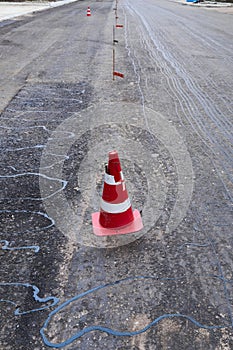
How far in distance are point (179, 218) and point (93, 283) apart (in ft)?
3.80

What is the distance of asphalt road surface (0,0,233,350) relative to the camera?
2398mm

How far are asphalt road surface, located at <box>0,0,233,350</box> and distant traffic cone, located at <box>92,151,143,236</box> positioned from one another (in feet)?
0.31

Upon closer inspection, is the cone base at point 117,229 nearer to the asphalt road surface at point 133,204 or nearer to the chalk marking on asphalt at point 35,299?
the asphalt road surface at point 133,204

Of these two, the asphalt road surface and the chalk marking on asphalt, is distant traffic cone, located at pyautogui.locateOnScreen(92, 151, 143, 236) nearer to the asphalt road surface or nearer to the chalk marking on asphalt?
the asphalt road surface

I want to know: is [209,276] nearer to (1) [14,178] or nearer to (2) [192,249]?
(2) [192,249]

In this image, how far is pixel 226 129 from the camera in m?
5.59

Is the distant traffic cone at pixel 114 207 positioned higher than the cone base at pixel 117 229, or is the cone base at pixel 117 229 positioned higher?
the distant traffic cone at pixel 114 207

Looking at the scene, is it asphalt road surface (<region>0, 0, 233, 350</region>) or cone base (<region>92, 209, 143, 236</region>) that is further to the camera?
cone base (<region>92, 209, 143, 236</region>)

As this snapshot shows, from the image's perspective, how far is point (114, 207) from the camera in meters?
3.32

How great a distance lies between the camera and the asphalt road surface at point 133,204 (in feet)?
7.87

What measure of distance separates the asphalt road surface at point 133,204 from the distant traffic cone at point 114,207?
9 centimetres

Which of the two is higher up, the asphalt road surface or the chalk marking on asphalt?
the chalk marking on asphalt

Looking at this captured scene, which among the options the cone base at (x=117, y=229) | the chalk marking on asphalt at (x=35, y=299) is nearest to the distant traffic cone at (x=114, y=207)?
the cone base at (x=117, y=229)

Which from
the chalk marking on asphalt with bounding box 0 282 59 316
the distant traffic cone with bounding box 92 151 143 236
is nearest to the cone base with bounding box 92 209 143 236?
the distant traffic cone with bounding box 92 151 143 236
